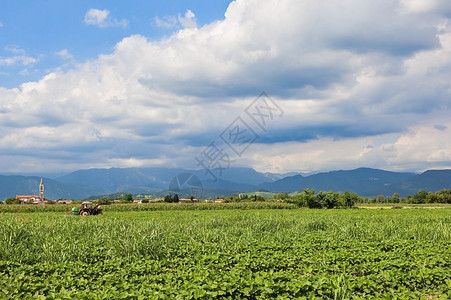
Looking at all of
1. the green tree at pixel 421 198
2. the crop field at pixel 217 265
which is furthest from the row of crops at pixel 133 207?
the green tree at pixel 421 198

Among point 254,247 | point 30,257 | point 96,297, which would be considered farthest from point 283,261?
point 30,257

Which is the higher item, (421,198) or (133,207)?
(133,207)

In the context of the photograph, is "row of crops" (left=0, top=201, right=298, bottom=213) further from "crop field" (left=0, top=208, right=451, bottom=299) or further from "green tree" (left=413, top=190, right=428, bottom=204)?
"green tree" (left=413, top=190, right=428, bottom=204)

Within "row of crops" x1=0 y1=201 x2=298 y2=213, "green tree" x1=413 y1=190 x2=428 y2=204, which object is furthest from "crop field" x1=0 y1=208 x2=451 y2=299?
"green tree" x1=413 y1=190 x2=428 y2=204

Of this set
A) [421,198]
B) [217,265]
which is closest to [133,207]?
[217,265]

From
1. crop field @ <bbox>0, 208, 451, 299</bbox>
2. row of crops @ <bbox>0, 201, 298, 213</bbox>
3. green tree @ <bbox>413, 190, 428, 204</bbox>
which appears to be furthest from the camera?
green tree @ <bbox>413, 190, 428, 204</bbox>

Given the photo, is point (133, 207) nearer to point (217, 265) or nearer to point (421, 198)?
point (217, 265)

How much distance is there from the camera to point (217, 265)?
919cm

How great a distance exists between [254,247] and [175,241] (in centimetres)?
280

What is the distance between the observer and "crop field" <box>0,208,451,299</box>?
6.70 m

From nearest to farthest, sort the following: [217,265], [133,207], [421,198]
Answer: [217,265], [133,207], [421,198]

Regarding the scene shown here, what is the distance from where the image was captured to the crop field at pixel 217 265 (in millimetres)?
6695

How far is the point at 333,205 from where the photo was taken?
61812mm

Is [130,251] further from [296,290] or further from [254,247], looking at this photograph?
[296,290]
